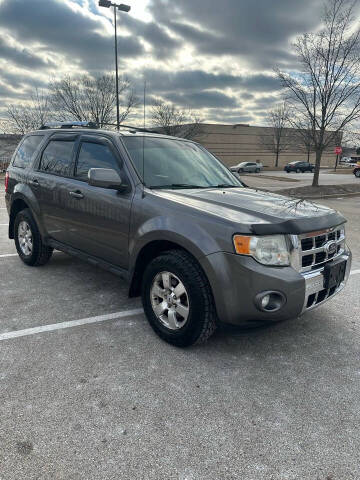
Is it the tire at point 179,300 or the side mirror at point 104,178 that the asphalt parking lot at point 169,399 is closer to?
the tire at point 179,300

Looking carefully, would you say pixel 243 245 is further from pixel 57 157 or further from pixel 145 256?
pixel 57 157

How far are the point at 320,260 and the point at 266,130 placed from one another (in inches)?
2529

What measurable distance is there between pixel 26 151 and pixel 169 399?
418 cm

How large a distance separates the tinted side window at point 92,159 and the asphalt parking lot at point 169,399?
4.81 ft

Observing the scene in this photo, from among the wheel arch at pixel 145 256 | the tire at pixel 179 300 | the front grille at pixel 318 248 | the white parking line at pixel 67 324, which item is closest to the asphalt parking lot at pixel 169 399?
the white parking line at pixel 67 324

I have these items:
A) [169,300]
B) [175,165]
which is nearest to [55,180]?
[175,165]

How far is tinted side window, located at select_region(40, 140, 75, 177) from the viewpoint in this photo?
13.9 ft

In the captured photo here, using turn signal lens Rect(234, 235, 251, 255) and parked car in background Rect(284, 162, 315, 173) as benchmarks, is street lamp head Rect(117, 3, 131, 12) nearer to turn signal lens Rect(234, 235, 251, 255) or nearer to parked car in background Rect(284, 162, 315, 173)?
turn signal lens Rect(234, 235, 251, 255)

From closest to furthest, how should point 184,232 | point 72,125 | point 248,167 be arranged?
point 184,232
point 72,125
point 248,167

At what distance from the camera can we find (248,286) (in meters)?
2.56

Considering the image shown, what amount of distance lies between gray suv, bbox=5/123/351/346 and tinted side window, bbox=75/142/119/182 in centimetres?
1

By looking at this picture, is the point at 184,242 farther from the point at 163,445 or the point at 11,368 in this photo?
the point at 11,368

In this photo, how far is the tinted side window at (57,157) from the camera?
4242 millimetres

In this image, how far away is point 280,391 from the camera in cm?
254
